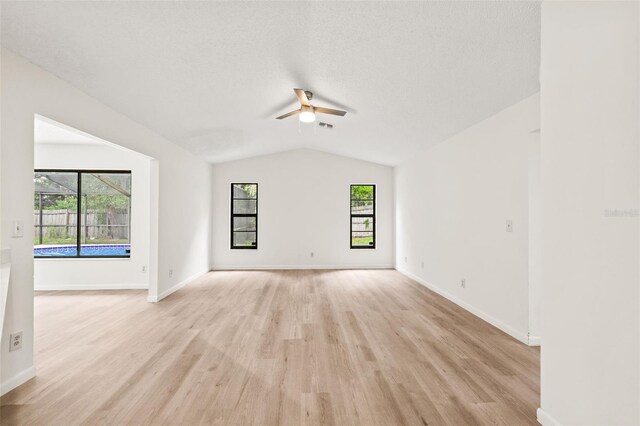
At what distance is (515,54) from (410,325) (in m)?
2.76

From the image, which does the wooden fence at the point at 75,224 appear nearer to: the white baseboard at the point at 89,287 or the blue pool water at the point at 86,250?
the blue pool water at the point at 86,250

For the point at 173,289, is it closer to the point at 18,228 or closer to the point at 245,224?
the point at 245,224

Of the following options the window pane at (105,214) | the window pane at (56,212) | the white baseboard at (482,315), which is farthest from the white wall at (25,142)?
the white baseboard at (482,315)

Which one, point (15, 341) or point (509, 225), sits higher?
point (509, 225)

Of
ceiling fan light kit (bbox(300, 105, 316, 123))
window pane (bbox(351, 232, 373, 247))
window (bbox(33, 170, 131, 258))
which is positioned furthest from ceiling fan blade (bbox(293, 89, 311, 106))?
window pane (bbox(351, 232, 373, 247))

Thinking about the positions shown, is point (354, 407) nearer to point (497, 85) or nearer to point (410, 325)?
point (410, 325)

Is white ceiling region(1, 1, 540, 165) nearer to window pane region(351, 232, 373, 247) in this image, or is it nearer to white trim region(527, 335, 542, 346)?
white trim region(527, 335, 542, 346)

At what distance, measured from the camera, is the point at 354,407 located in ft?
6.28

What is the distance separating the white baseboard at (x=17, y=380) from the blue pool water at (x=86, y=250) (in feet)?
10.3

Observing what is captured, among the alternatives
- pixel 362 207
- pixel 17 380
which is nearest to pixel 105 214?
pixel 17 380

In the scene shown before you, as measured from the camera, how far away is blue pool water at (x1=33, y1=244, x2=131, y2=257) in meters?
5.02

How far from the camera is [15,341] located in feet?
7.11

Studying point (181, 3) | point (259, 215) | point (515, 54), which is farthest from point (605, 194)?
point (259, 215)

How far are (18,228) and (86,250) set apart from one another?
11.2ft
